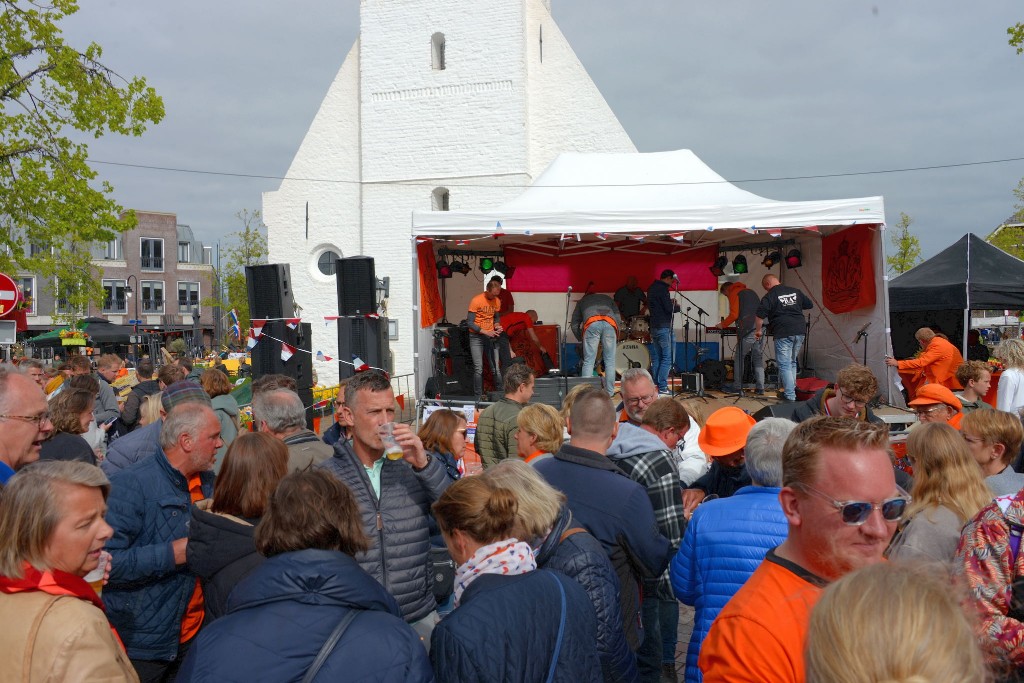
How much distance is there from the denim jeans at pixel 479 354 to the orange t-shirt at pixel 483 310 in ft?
0.87

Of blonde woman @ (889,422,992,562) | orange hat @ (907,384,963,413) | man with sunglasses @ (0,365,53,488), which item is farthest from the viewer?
orange hat @ (907,384,963,413)

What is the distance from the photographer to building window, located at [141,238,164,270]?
5269 centimetres

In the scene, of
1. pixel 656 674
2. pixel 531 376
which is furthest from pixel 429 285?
pixel 656 674

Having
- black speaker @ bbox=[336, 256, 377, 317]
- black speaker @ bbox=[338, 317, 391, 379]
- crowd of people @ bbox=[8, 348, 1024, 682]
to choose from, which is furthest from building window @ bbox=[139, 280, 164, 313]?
crowd of people @ bbox=[8, 348, 1024, 682]

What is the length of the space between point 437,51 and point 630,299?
11.9m

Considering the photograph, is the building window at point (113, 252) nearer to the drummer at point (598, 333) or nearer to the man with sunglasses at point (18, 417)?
the drummer at point (598, 333)

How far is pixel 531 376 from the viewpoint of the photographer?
19.5ft

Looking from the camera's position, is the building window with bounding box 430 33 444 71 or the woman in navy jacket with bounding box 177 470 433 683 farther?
the building window with bounding box 430 33 444 71

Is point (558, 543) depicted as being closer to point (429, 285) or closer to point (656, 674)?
point (656, 674)

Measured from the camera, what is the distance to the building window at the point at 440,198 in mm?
21453

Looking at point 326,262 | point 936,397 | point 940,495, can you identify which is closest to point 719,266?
point 936,397

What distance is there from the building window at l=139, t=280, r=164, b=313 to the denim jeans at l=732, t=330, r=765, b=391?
1908 inches

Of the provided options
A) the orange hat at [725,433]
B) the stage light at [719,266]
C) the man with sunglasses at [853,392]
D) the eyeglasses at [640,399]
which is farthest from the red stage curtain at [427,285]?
the orange hat at [725,433]

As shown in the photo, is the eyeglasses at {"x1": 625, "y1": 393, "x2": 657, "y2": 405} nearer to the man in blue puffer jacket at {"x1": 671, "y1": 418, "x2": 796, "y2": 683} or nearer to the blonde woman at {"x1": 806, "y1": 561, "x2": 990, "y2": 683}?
the man in blue puffer jacket at {"x1": 671, "y1": 418, "x2": 796, "y2": 683}
